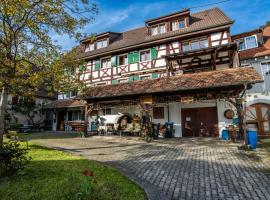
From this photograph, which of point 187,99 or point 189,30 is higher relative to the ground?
point 189,30

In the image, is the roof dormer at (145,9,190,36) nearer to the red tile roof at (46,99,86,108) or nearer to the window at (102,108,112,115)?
the window at (102,108,112,115)

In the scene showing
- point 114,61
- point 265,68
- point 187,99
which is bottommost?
point 187,99

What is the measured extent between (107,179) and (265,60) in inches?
616

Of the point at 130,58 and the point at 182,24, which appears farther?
the point at 130,58

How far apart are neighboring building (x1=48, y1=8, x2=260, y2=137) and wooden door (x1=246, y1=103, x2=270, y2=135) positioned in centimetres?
264

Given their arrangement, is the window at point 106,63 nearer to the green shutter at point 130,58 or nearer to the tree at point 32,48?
the green shutter at point 130,58

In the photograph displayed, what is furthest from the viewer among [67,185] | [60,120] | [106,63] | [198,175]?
[60,120]

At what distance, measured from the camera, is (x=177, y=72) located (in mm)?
15805

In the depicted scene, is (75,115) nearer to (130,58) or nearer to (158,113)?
(130,58)

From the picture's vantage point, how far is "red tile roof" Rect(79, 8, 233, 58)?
14.9 metres

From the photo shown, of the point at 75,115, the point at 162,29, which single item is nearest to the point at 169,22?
the point at 162,29

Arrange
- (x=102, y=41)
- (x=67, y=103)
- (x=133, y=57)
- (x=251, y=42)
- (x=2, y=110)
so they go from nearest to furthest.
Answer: (x=2, y=110) < (x=251, y=42) < (x=133, y=57) < (x=67, y=103) < (x=102, y=41)

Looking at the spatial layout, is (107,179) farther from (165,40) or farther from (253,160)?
(165,40)

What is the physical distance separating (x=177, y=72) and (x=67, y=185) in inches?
524
